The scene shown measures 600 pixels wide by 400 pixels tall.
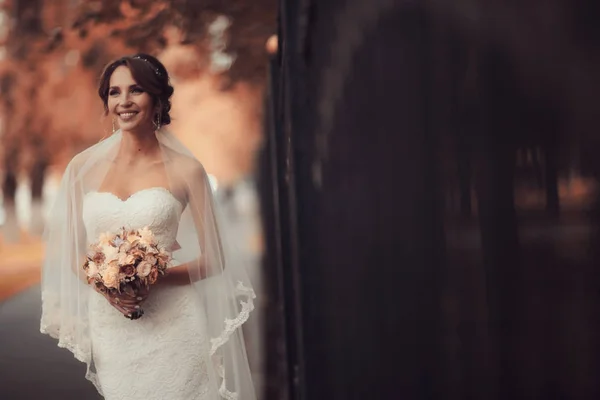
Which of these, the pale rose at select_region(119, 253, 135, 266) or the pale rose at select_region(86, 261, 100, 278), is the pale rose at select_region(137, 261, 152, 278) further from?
the pale rose at select_region(86, 261, 100, 278)

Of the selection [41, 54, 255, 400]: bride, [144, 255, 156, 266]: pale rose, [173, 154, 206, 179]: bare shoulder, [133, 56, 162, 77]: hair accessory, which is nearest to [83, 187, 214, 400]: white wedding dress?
[41, 54, 255, 400]: bride

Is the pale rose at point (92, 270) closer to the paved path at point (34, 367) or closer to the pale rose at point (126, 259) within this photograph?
the pale rose at point (126, 259)

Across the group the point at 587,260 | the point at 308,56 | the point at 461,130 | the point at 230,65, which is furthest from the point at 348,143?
the point at 230,65

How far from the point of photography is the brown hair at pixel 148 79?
322cm

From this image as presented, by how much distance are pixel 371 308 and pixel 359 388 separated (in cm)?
23

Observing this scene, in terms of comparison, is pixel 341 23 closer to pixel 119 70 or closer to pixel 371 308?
pixel 371 308

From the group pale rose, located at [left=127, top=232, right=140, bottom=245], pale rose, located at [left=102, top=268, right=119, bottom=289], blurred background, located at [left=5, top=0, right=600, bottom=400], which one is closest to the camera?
blurred background, located at [left=5, top=0, right=600, bottom=400]

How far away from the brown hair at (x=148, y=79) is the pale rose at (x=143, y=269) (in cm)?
72

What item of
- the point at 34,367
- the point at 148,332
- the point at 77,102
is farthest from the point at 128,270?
the point at 77,102

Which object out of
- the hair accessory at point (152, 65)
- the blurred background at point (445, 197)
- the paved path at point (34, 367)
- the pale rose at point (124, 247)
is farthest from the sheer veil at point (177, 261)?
the paved path at point (34, 367)

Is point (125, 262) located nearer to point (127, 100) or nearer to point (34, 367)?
point (127, 100)

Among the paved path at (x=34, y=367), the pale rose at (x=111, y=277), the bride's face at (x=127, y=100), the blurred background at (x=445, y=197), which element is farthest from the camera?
the paved path at (x=34, y=367)

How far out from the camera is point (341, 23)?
1.44 metres

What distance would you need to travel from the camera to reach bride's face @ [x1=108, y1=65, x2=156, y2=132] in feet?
10.5
